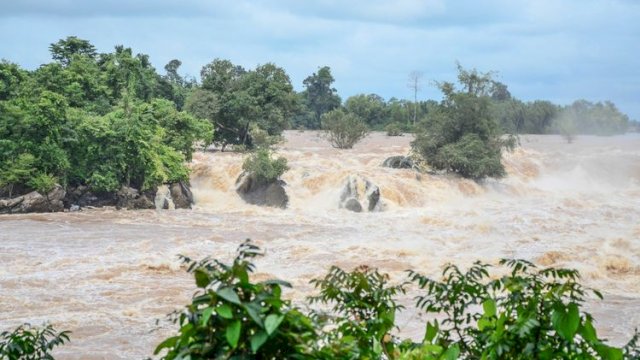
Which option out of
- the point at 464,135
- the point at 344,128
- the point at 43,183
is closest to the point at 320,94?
the point at 344,128

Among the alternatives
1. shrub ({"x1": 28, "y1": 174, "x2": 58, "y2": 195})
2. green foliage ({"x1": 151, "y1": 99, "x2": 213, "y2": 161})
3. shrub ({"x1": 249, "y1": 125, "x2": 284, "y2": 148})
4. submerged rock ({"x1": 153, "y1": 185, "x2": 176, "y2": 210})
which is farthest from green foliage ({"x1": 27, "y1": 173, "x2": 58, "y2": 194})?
shrub ({"x1": 249, "y1": 125, "x2": 284, "y2": 148})

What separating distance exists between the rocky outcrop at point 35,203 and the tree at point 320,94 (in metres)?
44.0

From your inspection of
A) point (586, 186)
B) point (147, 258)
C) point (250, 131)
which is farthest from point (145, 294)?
point (586, 186)

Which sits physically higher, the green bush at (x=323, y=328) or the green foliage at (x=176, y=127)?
the green foliage at (x=176, y=127)

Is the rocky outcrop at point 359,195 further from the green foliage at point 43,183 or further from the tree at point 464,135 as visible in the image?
the green foliage at point 43,183

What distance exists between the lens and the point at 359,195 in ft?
74.8

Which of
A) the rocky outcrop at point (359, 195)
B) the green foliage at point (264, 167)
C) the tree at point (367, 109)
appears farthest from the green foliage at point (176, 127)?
the tree at point (367, 109)

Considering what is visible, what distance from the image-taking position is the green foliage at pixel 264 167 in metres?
23.7

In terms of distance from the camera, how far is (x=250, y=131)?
3253 cm

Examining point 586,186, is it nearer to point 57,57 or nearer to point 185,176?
point 185,176

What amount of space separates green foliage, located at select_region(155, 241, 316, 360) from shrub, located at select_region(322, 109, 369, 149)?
3463cm

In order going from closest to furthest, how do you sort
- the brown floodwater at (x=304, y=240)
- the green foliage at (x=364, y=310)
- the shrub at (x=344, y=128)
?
the green foliage at (x=364, y=310) → the brown floodwater at (x=304, y=240) → the shrub at (x=344, y=128)

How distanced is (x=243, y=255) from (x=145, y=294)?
1106 cm

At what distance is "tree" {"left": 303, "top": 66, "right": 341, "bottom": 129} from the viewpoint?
212 feet
